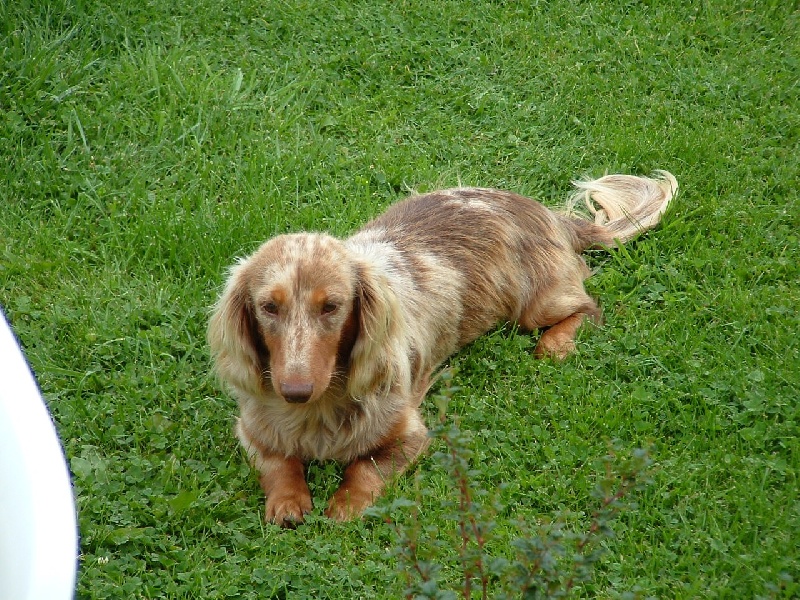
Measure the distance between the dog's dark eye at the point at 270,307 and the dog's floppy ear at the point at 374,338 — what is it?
32 cm

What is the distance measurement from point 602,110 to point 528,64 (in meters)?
0.61

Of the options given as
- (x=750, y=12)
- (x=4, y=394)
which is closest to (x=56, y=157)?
(x=4, y=394)

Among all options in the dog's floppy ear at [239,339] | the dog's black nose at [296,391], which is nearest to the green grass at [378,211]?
the dog's floppy ear at [239,339]

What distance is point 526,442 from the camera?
4152 mm

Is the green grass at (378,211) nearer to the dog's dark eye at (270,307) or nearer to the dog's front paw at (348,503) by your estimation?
the dog's front paw at (348,503)

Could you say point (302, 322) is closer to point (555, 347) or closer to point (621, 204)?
point (555, 347)

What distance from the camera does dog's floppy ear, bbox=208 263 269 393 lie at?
393cm

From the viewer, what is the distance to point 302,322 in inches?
148

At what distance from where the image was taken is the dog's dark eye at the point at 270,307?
3793mm

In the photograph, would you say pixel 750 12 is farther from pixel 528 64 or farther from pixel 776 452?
pixel 776 452

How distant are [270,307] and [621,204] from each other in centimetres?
238

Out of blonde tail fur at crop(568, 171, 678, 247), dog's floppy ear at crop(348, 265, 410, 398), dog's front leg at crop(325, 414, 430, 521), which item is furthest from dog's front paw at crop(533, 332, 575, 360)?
dog's floppy ear at crop(348, 265, 410, 398)

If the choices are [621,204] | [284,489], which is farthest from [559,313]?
[284,489]

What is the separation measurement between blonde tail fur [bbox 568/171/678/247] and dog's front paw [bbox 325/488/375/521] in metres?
1.96
